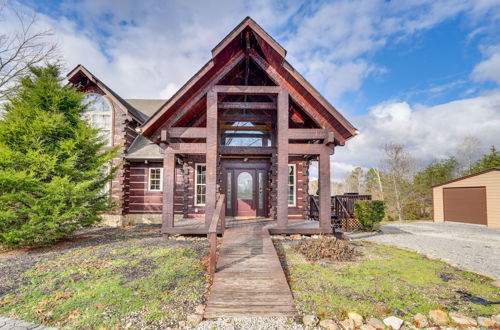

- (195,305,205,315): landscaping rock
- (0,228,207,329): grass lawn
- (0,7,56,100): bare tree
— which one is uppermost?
(0,7,56,100): bare tree

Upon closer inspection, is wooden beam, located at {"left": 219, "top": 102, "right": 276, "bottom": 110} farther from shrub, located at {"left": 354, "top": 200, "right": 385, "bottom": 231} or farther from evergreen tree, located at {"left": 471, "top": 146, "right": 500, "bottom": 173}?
evergreen tree, located at {"left": 471, "top": 146, "right": 500, "bottom": 173}

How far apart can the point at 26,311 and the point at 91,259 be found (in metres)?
2.20

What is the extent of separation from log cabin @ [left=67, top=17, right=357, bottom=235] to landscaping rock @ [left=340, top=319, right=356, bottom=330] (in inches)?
163

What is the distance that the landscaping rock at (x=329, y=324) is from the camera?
264cm

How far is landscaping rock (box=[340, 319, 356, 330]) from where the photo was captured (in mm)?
2655

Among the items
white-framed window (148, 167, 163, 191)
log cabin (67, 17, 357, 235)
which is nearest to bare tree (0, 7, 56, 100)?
log cabin (67, 17, 357, 235)

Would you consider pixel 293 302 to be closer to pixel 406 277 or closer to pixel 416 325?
pixel 416 325

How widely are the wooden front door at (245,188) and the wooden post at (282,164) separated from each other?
144 inches

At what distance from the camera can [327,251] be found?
5242 millimetres

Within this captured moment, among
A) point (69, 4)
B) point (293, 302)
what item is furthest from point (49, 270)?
point (69, 4)

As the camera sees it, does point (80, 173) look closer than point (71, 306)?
No

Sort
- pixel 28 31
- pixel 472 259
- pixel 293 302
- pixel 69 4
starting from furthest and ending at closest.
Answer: pixel 28 31 < pixel 69 4 < pixel 472 259 < pixel 293 302

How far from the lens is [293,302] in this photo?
10.2ft

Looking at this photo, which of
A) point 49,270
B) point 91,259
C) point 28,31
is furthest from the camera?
point 28,31
